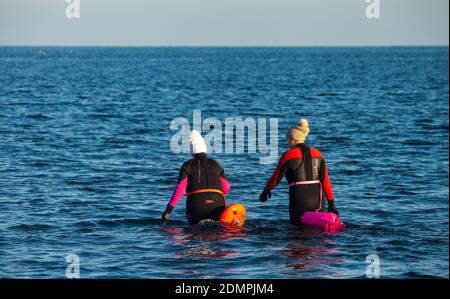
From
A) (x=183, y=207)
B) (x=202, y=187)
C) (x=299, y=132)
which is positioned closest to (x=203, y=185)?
(x=202, y=187)

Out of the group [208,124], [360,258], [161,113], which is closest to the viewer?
→ [360,258]

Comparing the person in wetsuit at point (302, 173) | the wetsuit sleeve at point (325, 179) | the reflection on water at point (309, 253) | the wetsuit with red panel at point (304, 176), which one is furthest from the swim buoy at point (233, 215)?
the wetsuit sleeve at point (325, 179)

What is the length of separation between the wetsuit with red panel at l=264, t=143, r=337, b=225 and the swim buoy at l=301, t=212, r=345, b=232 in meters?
0.15

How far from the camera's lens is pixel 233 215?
1566cm

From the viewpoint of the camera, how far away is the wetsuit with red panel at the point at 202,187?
15.3 meters

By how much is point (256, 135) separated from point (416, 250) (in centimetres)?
2318

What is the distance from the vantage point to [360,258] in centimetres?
1396

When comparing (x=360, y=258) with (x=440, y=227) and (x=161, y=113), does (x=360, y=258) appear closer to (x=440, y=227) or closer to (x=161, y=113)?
(x=440, y=227)

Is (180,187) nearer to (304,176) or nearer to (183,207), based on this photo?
(304,176)

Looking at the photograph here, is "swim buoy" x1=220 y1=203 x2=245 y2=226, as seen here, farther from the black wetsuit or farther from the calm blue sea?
the calm blue sea

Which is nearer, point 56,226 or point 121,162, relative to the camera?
point 56,226

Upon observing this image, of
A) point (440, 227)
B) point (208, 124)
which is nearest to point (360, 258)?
point (440, 227)

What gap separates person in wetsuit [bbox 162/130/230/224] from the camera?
50.2 ft

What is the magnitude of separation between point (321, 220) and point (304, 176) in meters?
0.91
